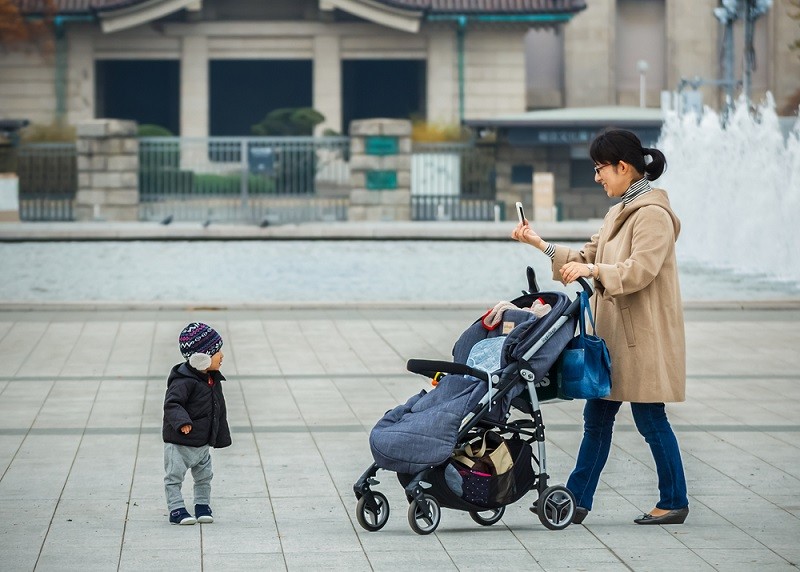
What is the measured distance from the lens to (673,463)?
6824 millimetres

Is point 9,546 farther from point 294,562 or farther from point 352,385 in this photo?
point 352,385

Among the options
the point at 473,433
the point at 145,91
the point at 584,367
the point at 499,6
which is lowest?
the point at 473,433

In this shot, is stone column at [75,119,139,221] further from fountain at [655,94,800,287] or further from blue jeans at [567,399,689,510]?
blue jeans at [567,399,689,510]

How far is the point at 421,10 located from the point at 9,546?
118 ft

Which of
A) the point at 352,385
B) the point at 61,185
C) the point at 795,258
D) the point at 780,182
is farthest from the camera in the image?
the point at 61,185

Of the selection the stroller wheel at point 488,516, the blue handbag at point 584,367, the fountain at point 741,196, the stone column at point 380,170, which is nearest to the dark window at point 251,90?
the stone column at point 380,170

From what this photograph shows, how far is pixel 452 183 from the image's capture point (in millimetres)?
35719

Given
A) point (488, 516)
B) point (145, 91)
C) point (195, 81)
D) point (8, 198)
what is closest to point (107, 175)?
point (8, 198)

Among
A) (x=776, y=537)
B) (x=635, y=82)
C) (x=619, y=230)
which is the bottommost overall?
(x=776, y=537)

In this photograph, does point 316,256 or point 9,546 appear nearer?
point 9,546

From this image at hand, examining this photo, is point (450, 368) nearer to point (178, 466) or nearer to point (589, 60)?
point (178, 466)

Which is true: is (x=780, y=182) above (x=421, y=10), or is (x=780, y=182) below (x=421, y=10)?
below

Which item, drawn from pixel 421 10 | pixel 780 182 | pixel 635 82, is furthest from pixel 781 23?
pixel 780 182

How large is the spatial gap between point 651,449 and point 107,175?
29034 millimetres
